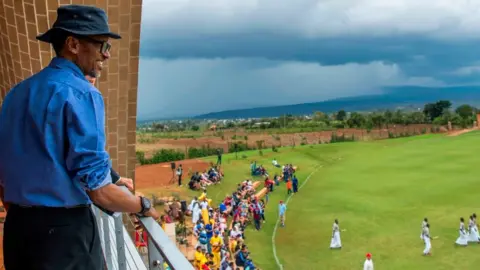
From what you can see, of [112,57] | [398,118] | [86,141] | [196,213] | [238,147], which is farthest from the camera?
[398,118]

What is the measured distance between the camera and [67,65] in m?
1.09

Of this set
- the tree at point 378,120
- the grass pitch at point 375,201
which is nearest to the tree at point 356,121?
the tree at point 378,120

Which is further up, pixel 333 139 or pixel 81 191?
pixel 81 191

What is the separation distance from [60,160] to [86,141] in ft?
0.25

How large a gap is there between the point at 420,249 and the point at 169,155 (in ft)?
51.9

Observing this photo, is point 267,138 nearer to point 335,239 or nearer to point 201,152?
point 201,152

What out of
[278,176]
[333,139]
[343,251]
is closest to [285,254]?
[343,251]

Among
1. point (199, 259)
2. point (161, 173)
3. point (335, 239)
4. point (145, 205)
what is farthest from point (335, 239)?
point (145, 205)

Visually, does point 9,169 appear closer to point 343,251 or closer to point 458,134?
point 343,251

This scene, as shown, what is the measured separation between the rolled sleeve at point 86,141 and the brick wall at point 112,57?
2.57 m

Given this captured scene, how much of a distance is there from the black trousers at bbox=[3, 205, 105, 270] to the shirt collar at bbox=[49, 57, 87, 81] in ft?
0.83

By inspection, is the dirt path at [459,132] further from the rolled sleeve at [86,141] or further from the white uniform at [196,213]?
the rolled sleeve at [86,141]

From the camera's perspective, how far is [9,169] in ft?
3.53

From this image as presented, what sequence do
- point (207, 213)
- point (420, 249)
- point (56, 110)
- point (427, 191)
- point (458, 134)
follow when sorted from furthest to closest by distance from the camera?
1. point (458, 134)
2. point (427, 191)
3. point (420, 249)
4. point (207, 213)
5. point (56, 110)
